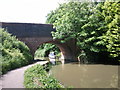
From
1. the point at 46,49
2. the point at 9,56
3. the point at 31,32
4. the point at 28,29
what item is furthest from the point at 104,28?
the point at 46,49

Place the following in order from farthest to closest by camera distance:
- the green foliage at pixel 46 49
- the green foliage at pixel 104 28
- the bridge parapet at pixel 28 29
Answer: the green foliage at pixel 46 49 → the bridge parapet at pixel 28 29 → the green foliage at pixel 104 28

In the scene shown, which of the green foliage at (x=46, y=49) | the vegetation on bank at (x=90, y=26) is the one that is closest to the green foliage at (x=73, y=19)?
the vegetation on bank at (x=90, y=26)

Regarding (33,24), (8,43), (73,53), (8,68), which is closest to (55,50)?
(73,53)

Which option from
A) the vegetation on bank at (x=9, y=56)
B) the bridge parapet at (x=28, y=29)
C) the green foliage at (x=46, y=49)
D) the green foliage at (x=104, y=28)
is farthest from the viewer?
the green foliage at (x=46, y=49)

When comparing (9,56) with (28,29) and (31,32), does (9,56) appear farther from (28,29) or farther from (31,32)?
(31,32)

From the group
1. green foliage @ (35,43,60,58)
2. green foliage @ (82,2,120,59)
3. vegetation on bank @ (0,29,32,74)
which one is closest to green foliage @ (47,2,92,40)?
green foliage @ (82,2,120,59)

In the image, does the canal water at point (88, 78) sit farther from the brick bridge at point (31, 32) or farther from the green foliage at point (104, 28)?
the brick bridge at point (31, 32)

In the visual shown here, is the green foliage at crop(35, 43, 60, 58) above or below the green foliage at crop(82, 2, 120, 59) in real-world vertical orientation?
below

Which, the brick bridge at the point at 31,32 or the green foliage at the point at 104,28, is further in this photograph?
the brick bridge at the point at 31,32

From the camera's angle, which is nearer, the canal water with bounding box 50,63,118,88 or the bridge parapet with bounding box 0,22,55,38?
the canal water with bounding box 50,63,118,88

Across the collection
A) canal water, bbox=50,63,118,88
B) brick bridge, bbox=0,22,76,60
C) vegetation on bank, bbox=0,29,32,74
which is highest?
brick bridge, bbox=0,22,76,60

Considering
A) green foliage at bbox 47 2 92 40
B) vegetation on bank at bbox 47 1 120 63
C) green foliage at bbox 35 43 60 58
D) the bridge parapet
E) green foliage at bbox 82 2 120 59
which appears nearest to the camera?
green foliage at bbox 82 2 120 59

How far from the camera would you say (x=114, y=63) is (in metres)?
19.6

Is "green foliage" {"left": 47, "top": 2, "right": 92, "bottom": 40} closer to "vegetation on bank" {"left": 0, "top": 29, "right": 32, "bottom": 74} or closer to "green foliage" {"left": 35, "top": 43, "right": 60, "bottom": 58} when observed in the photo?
"vegetation on bank" {"left": 0, "top": 29, "right": 32, "bottom": 74}
